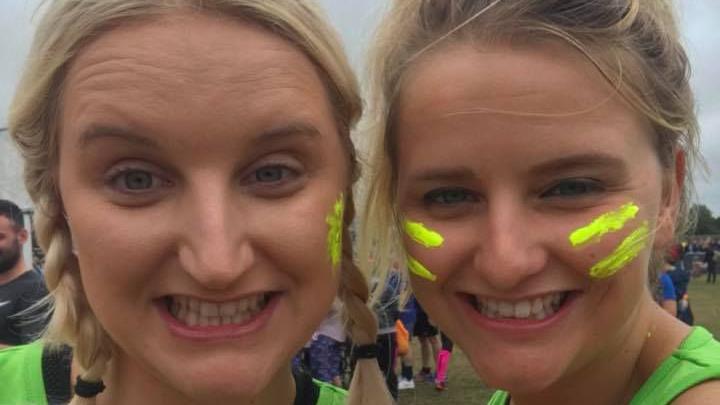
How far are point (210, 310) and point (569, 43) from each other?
102 cm

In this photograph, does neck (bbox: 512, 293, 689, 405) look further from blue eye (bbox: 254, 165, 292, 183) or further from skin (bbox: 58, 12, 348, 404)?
blue eye (bbox: 254, 165, 292, 183)

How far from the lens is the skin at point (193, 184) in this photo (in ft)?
4.71

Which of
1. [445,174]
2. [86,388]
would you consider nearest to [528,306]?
[445,174]

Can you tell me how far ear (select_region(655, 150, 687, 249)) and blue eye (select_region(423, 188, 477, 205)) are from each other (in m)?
0.52

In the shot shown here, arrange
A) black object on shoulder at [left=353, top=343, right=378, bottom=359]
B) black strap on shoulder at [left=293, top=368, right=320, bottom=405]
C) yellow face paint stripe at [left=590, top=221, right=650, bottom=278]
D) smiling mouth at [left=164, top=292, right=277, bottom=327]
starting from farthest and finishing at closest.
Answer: black object on shoulder at [left=353, top=343, right=378, bottom=359] < black strap on shoulder at [left=293, top=368, right=320, bottom=405] < yellow face paint stripe at [left=590, top=221, right=650, bottom=278] < smiling mouth at [left=164, top=292, right=277, bottom=327]

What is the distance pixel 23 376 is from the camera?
75.2 inches

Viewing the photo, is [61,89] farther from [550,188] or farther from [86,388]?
[550,188]

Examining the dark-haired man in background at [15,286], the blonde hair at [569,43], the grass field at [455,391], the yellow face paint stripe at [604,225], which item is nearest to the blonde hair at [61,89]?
the blonde hair at [569,43]

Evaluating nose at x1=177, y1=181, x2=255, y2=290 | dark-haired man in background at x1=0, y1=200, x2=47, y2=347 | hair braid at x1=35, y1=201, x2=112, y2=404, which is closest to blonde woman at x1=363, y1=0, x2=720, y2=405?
nose at x1=177, y1=181, x2=255, y2=290

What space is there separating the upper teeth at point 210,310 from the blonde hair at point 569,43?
25.0 inches

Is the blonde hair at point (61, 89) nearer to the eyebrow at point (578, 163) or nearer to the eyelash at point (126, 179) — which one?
the eyelash at point (126, 179)

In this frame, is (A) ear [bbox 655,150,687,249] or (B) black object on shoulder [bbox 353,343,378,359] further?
(B) black object on shoulder [bbox 353,343,378,359]

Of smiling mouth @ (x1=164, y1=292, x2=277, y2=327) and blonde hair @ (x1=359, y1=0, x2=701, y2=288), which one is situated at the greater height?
blonde hair @ (x1=359, y1=0, x2=701, y2=288)

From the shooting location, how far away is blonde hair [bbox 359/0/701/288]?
5.30 ft
